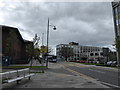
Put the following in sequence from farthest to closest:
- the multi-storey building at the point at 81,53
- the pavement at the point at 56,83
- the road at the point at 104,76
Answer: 1. the multi-storey building at the point at 81,53
2. the road at the point at 104,76
3. the pavement at the point at 56,83

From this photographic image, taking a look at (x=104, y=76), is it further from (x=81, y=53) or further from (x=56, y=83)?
(x=81, y=53)

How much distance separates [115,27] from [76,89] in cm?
4017

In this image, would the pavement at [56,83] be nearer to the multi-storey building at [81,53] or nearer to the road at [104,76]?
the road at [104,76]

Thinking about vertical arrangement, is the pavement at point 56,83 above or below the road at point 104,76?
above

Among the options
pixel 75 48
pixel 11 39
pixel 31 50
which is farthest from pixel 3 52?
pixel 75 48

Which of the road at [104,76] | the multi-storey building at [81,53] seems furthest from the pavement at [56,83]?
the multi-storey building at [81,53]

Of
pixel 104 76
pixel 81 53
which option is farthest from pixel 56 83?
pixel 81 53

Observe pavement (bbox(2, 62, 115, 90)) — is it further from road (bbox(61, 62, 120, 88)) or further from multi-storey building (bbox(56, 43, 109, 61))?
multi-storey building (bbox(56, 43, 109, 61))

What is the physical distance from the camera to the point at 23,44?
51375mm

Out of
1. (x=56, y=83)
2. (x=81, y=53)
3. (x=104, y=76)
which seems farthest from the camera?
(x=81, y=53)

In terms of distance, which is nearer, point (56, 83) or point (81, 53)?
point (56, 83)

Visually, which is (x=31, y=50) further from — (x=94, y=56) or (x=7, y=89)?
(x=94, y=56)

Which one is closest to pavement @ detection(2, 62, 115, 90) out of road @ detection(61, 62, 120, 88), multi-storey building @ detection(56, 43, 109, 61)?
road @ detection(61, 62, 120, 88)

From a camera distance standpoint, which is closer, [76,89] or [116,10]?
[76,89]
